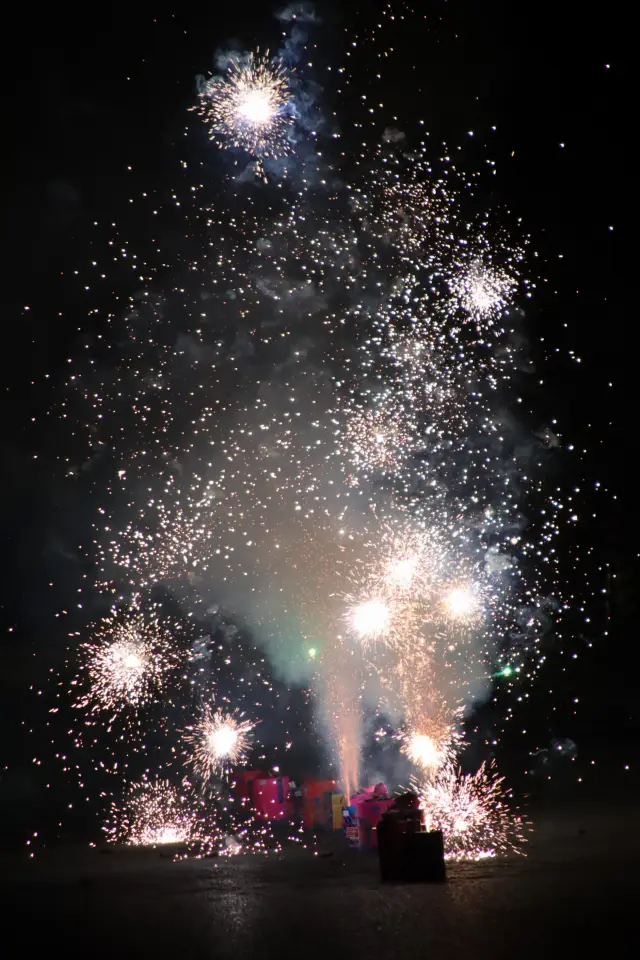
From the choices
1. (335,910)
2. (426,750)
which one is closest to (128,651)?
(426,750)

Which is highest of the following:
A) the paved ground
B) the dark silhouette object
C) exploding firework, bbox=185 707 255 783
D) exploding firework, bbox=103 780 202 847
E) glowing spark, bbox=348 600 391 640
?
glowing spark, bbox=348 600 391 640

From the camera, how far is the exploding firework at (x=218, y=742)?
17.4 metres

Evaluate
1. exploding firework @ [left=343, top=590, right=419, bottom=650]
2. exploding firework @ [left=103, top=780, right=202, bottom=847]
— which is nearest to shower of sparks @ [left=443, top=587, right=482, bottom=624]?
exploding firework @ [left=343, top=590, right=419, bottom=650]

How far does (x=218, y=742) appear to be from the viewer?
17297mm

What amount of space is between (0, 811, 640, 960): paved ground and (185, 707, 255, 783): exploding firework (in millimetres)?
5864

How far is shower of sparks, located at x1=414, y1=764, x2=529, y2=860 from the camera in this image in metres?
10.9

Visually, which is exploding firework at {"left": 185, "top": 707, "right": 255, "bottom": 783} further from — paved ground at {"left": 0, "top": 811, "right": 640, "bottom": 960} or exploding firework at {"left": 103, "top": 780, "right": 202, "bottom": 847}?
paved ground at {"left": 0, "top": 811, "right": 640, "bottom": 960}

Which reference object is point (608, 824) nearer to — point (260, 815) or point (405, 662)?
point (405, 662)

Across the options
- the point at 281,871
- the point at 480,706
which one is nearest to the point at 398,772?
the point at 480,706

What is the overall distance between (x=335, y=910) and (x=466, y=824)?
20.4 ft

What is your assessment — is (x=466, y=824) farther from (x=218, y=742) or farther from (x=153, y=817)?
(x=153, y=817)

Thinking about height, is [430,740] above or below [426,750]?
above

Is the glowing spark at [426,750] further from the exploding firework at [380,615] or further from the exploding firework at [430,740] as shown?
the exploding firework at [380,615]

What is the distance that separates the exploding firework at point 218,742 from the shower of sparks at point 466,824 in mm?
4757
